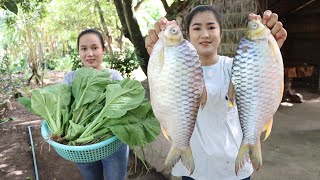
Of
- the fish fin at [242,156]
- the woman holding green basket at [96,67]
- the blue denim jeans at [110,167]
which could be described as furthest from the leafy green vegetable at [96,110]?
the fish fin at [242,156]

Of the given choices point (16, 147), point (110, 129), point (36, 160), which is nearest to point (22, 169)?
point (36, 160)

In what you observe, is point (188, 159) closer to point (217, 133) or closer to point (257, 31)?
point (217, 133)

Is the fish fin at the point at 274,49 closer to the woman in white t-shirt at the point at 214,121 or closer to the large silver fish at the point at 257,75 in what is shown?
the large silver fish at the point at 257,75

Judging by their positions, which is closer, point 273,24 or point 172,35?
point 172,35

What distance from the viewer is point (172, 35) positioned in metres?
1.58

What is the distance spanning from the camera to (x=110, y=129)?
2.39 m

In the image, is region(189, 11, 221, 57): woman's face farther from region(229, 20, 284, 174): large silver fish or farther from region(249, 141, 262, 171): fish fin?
region(249, 141, 262, 171): fish fin

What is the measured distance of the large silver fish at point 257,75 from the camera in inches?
62.7

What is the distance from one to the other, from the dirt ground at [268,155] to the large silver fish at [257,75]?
9.09 feet

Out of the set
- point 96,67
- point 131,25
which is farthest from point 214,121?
point 131,25

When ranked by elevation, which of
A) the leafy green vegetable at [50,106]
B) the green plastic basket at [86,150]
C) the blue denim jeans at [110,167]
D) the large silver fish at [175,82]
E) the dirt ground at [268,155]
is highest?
the large silver fish at [175,82]

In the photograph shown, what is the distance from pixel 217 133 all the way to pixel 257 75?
0.70 m

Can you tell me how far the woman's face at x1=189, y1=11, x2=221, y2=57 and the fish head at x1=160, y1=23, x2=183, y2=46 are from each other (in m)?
0.47

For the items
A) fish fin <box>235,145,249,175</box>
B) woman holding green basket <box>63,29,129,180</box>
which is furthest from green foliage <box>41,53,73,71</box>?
fish fin <box>235,145,249,175</box>
